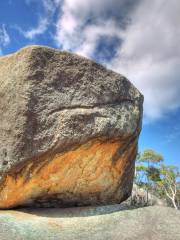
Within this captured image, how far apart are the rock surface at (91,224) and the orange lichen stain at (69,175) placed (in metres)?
0.38

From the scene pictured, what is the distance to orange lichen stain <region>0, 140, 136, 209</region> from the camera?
6.70 meters

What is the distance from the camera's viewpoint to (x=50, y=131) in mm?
6594

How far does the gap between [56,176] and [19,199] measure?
2.97 ft

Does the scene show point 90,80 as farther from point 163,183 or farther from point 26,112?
point 163,183

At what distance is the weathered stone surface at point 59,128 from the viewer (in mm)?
6566

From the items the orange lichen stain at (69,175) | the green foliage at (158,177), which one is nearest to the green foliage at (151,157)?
the green foliage at (158,177)

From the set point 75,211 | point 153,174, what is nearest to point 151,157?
point 153,174

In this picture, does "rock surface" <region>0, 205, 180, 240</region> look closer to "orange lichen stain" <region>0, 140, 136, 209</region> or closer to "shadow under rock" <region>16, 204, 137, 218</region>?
"shadow under rock" <region>16, 204, 137, 218</region>

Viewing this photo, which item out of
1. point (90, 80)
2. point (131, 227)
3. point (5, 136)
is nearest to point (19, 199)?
point (5, 136)

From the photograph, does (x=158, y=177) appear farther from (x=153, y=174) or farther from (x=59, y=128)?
(x=59, y=128)

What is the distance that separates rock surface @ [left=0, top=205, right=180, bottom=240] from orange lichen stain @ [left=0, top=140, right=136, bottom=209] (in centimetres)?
38

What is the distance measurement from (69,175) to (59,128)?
3.73 ft

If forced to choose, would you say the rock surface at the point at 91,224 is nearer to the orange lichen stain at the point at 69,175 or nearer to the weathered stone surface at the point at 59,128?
the orange lichen stain at the point at 69,175

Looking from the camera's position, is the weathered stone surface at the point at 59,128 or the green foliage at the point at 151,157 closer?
the weathered stone surface at the point at 59,128
